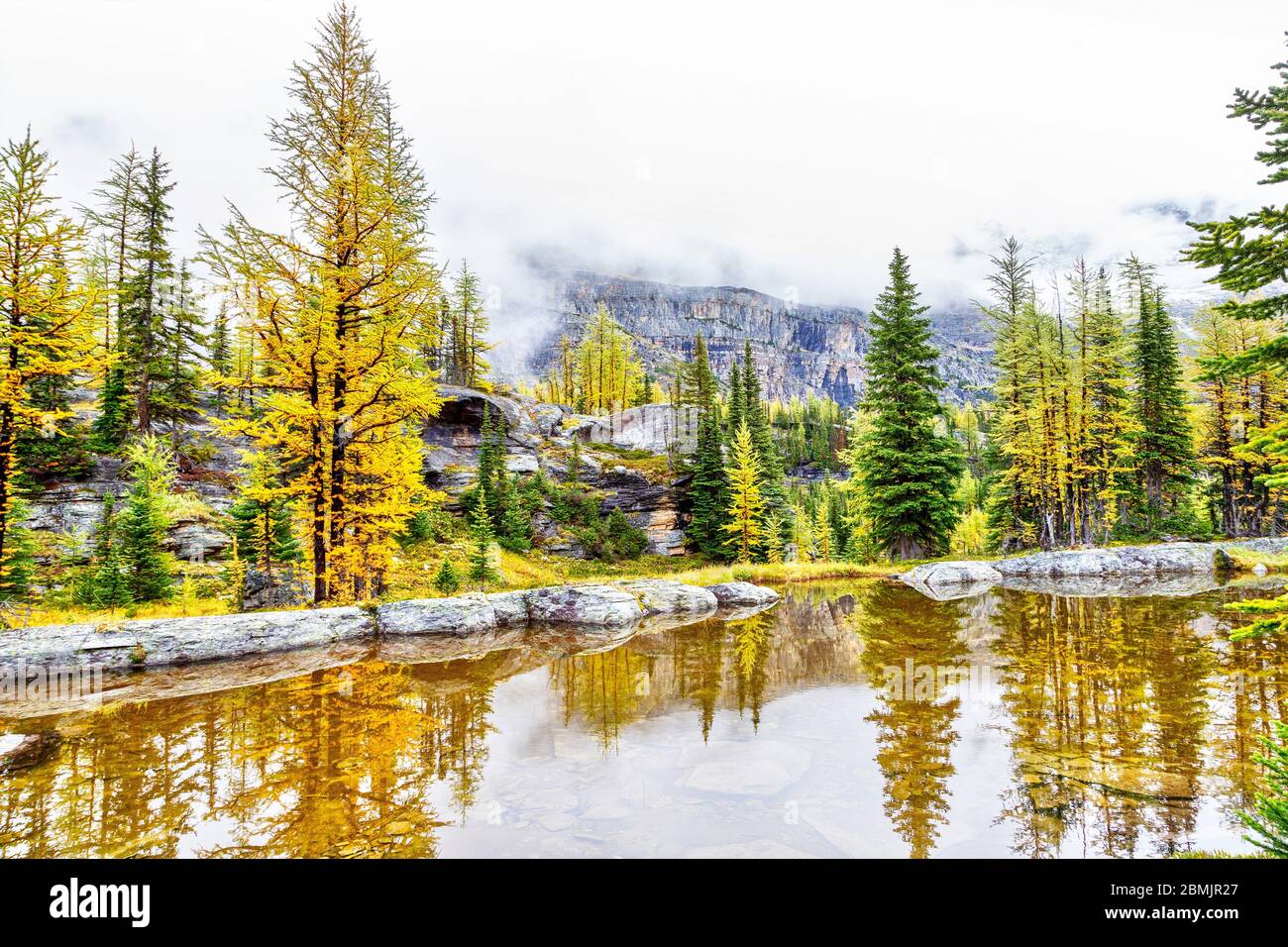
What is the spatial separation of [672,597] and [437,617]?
705cm

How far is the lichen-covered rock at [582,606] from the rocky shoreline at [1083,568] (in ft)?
41.2

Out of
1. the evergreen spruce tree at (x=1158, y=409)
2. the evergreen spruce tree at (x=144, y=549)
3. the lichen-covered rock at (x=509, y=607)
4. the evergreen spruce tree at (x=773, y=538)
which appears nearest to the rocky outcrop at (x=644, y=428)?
the evergreen spruce tree at (x=773, y=538)

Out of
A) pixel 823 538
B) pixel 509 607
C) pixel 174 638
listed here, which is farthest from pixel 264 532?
pixel 823 538

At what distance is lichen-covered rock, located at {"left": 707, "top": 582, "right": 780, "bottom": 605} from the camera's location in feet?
57.5

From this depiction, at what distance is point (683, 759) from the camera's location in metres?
5.92

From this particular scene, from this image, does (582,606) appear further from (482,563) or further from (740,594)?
(482,563)

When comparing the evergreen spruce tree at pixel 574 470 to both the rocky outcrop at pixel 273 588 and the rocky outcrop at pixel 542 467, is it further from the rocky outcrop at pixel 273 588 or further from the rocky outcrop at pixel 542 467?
the rocky outcrop at pixel 273 588
